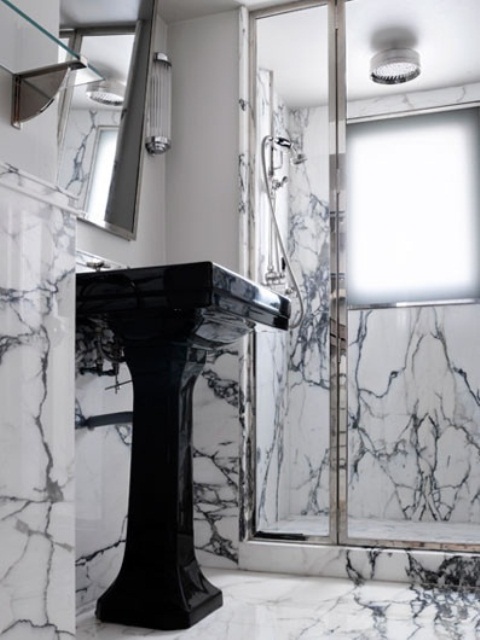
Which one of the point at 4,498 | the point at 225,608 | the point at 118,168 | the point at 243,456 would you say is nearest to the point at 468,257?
the point at 243,456

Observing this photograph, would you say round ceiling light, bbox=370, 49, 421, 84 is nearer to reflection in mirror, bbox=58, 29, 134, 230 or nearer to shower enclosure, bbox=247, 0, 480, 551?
shower enclosure, bbox=247, 0, 480, 551

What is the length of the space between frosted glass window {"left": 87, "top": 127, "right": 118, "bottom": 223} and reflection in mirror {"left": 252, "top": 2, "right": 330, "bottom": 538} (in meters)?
0.62

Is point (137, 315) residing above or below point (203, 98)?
below

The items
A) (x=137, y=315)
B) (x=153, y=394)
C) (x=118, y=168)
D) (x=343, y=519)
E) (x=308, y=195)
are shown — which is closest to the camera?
(x=137, y=315)

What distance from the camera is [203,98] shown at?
283 centimetres

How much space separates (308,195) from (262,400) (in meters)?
0.78

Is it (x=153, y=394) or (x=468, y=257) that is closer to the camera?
(x=153, y=394)

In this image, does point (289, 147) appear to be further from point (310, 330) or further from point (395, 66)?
point (310, 330)

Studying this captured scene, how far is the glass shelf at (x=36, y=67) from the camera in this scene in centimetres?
146

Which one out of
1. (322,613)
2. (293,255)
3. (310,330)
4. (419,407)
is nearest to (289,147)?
(293,255)

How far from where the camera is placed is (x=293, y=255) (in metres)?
2.82

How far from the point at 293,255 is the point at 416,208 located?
0.52 m

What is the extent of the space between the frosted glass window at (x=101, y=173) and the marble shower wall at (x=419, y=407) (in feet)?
3.53

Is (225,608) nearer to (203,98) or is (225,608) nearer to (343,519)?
(343,519)
